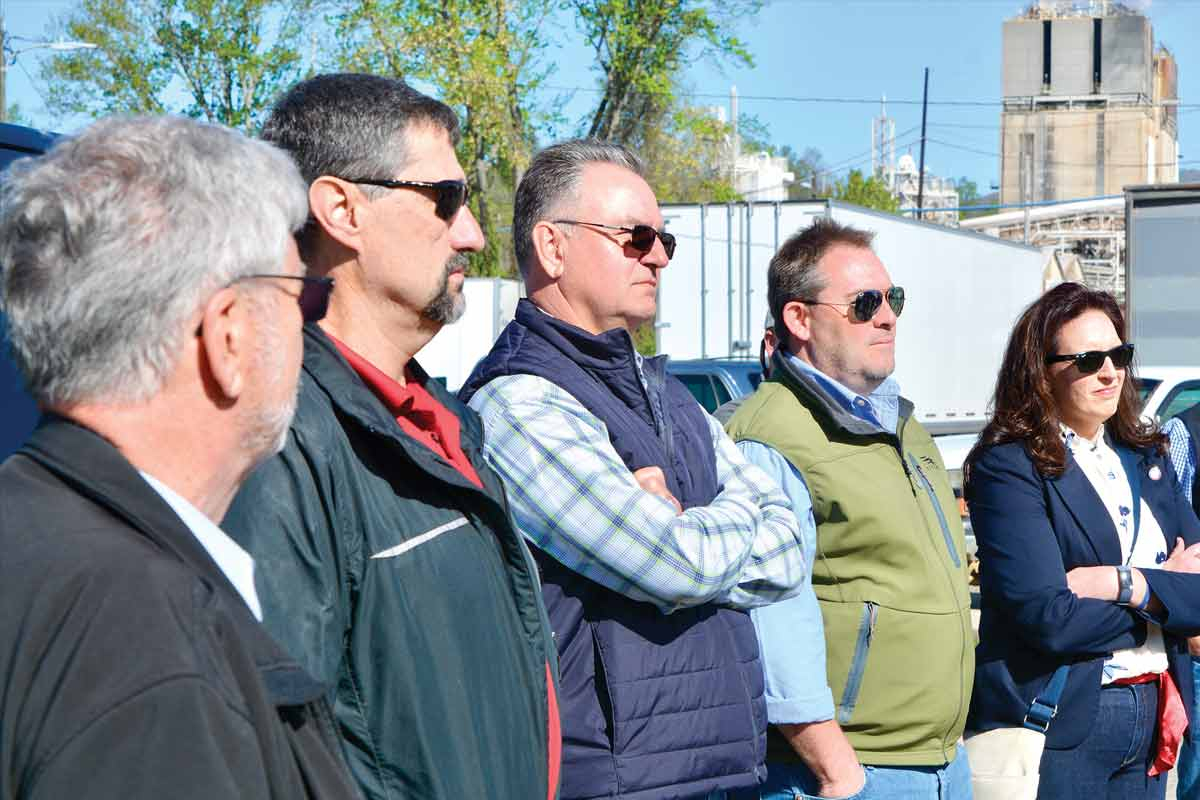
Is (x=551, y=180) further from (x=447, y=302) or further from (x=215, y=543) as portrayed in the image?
(x=215, y=543)

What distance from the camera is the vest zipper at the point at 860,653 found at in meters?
3.46

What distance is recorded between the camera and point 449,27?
98.7 feet

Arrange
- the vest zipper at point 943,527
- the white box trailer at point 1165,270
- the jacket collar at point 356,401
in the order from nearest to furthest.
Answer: the jacket collar at point 356,401, the vest zipper at point 943,527, the white box trailer at point 1165,270

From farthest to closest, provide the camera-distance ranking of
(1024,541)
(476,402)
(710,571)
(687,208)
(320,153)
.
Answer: (687,208) → (1024,541) → (476,402) → (710,571) → (320,153)

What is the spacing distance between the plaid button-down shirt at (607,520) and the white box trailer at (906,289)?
434 inches

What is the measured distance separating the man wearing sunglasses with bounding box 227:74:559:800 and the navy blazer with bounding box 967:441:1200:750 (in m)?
1.90

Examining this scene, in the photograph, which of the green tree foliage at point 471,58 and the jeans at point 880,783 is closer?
the jeans at point 880,783

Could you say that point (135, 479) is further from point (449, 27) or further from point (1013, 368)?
point (449, 27)

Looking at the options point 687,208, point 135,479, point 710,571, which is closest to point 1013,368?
point 710,571

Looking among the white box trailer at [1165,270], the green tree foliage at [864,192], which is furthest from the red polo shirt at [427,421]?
the green tree foliage at [864,192]

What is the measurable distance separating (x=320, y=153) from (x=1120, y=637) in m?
2.59

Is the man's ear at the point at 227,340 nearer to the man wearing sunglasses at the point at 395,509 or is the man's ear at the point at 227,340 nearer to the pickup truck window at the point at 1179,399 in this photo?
the man wearing sunglasses at the point at 395,509

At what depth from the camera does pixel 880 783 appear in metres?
3.44

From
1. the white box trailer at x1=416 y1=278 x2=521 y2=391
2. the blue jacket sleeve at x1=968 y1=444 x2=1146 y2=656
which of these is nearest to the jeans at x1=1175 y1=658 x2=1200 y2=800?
the blue jacket sleeve at x1=968 y1=444 x2=1146 y2=656
